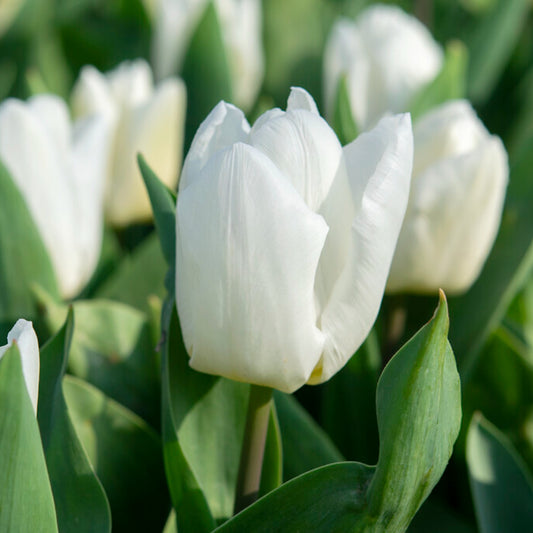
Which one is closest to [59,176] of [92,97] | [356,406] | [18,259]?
A: [18,259]

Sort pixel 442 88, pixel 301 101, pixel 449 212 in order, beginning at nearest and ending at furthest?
pixel 301 101
pixel 449 212
pixel 442 88

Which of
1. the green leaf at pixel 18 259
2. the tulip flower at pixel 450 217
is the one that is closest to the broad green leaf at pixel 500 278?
the tulip flower at pixel 450 217

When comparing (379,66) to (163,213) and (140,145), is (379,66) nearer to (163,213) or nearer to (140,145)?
(140,145)

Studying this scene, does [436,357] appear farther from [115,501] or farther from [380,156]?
[115,501]

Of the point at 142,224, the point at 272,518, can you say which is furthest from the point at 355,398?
the point at 142,224

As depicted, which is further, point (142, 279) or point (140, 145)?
point (140, 145)

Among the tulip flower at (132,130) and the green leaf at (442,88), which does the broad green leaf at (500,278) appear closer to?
the green leaf at (442,88)
